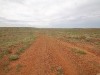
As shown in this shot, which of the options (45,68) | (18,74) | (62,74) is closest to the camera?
(62,74)

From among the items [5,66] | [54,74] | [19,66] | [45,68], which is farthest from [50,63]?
[5,66]

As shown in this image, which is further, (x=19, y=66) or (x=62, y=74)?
(x=19, y=66)

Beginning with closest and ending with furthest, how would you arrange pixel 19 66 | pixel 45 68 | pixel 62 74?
pixel 62 74
pixel 45 68
pixel 19 66

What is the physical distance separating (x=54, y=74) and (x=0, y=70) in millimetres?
4187

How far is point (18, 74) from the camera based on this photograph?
606 centimetres

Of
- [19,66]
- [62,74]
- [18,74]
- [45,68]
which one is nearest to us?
[62,74]

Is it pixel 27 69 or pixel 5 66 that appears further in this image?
pixel 5 66

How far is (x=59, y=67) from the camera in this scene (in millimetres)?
6289

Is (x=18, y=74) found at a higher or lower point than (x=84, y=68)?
lower

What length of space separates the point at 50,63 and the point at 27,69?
1.77m

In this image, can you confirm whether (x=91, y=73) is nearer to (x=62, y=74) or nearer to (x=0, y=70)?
(x=62, y=74)

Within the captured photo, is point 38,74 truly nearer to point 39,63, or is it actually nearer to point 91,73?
point 39,63

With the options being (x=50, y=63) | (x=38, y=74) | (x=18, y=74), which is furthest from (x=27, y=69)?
(x=50, y=63)

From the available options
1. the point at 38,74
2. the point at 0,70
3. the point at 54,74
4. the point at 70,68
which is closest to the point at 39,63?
the point at 38,74
